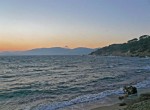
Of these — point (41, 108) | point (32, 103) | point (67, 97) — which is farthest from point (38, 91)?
point (41, 108)

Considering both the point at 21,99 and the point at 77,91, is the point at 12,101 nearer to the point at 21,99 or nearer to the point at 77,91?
the point at 21,99

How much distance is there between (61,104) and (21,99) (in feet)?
14.2

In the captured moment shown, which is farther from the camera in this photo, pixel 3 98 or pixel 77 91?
pixel 77 91

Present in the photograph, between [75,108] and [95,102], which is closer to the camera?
[75,108]

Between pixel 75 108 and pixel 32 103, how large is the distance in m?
3.96

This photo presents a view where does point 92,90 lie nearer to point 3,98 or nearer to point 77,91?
point 77,91

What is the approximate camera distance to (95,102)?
22.6 m

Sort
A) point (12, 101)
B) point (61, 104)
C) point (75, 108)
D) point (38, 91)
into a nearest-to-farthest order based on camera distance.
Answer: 1. point (75, 108)
2. point (61, 104)
3. point (12, 101)
4. point (38, 91)

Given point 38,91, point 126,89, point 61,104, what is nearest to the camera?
point 61,104

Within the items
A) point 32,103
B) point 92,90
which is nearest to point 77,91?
Result: point 92,90

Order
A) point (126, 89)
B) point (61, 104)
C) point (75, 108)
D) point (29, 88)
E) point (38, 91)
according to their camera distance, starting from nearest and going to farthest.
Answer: point (75, 108) → point (61, 104) → point (126, 89) → point (38, 91) → point (29, 88)

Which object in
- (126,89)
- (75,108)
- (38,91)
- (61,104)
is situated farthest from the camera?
(38,91)

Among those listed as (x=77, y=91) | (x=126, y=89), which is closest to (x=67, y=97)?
(x=77, y=91)

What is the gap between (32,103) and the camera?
22.2 m
